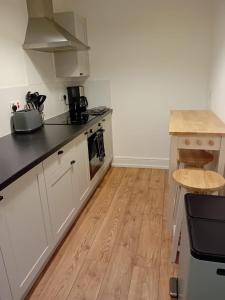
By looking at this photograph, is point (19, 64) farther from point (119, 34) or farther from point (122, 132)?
point (122, 132)

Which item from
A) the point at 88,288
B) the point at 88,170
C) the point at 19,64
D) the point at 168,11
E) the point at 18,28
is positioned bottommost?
the point at 88,288

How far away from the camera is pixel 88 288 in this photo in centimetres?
162

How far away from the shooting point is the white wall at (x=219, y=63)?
2217mm

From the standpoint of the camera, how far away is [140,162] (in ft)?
11.9

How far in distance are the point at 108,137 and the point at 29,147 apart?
169 cm

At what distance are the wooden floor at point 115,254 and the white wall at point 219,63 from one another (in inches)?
47.2

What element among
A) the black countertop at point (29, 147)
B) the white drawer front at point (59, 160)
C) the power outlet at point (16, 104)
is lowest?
the white drawer front at point (59, 160)

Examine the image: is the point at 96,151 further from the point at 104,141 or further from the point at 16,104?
the point at 16,104

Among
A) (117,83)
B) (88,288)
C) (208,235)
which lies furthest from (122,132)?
(208,235)

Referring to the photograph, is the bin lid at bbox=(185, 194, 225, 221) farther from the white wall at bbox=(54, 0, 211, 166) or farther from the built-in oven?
the white wall at bbox=(54, 0, 211, 166)

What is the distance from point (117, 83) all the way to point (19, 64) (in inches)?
55.7

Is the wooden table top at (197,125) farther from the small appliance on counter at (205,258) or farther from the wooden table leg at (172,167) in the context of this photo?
the small appliance on counter at (205,258)

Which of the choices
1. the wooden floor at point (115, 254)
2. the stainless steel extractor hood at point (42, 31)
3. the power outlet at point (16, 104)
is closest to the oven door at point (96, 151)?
the wooden floor at point (115, 254)

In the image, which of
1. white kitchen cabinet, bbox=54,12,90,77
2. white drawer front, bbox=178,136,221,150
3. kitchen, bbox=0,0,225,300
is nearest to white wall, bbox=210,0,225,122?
kitchen, bbox=0,0,225,300
